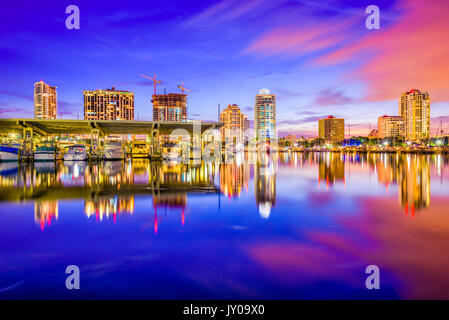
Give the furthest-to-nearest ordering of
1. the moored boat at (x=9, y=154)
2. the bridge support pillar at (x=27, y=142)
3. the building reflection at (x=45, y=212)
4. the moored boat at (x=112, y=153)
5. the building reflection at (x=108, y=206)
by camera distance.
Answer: the moored boat at (x=112, y=153) < the bridge support pillar at (x=27, y=142) < the moored boat at (x=9, y=154) < the building reflection at (x=108, y=206) < the building reflection at (x=45, y=212)

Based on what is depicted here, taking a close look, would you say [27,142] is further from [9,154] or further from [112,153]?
[112,153]

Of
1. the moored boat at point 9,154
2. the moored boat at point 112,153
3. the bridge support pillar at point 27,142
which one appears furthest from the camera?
the moored boat at point 112,153

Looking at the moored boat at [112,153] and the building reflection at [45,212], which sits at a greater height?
the moored boat at [112,153]

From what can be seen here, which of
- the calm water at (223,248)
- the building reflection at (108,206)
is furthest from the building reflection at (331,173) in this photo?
the building reflection at (108,206)

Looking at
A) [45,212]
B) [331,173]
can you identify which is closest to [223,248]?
[45,212]

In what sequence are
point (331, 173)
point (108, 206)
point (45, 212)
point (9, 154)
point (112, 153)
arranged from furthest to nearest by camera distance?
point (112, 153) → point (9, 154) → point (331, 173) → point (108, 206) → point (45, 212)

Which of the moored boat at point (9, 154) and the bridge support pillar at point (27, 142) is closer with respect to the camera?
the moored boat at point (9, 154)

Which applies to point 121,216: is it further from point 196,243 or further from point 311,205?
point 311,205

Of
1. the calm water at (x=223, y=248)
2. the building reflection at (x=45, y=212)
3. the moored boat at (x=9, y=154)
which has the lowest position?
the calm water at (x=223, y=248)

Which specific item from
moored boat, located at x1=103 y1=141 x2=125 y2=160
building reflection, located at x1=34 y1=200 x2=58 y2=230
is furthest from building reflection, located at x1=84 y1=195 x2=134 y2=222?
moored boat, located at x1=103 y1=141 x2=125 y2=160

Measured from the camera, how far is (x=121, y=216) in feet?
33.1

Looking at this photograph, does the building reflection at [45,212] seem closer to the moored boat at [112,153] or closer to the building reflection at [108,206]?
the building reflection at [108,206]

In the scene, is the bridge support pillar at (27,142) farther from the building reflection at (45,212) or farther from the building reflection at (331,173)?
the building reflection at (331,173)
